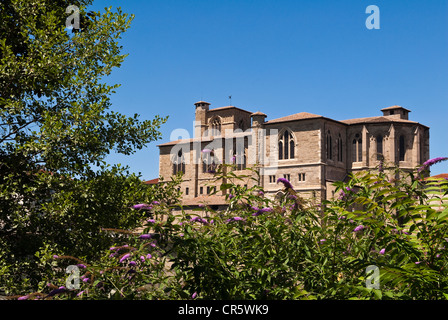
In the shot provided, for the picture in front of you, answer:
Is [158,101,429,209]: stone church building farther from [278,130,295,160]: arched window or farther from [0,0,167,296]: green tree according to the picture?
[0,0,167,296]: green tree

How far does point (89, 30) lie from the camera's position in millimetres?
8844

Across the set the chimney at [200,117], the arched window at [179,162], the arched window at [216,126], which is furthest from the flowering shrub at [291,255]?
the chimney at [200,117]

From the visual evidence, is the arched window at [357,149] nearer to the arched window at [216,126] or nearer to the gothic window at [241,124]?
the gothic window at [241,124]

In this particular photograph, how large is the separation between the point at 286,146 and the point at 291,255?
63.0m

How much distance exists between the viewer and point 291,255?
349cm

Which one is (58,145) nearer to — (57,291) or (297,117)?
(57,291)

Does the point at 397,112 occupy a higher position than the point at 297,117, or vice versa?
the point at 397,112

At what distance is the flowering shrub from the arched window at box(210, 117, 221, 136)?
241 ft

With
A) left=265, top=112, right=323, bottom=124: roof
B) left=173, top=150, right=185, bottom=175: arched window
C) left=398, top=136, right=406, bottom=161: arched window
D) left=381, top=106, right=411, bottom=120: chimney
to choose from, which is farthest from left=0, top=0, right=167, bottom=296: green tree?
left=173, top=150, right=185, bottom=175: arched window

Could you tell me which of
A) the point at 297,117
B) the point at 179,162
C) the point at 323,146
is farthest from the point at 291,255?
the point at 179,162

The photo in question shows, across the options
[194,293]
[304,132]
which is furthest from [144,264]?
[304,132]

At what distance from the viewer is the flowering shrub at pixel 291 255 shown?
10.3ft
